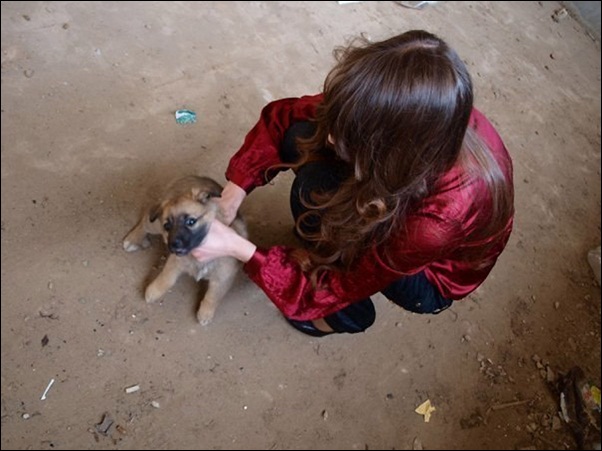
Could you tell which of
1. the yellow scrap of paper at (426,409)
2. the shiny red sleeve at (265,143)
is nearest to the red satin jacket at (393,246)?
the shiny red sleeve at (265,143)

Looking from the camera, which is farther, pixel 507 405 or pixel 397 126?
pixel 507 405

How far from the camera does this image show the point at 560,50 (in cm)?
350

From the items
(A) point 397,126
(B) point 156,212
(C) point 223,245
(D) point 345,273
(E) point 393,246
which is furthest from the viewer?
(B) point 156,212

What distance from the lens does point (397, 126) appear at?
3.58 feet

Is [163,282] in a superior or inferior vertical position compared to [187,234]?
inferior

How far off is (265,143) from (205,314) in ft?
2.11

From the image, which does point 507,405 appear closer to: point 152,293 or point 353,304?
point 353,304

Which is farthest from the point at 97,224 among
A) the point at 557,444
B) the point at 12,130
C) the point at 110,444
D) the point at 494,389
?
the point at 557,444

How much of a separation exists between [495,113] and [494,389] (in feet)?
5.31

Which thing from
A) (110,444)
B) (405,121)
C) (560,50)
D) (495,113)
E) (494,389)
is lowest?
(110,444)

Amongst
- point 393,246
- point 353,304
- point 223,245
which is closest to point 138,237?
point 223,245

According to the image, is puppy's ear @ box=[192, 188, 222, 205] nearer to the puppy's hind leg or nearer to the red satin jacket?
the red satin jacket

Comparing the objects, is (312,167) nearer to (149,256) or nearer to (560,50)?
(149,256)

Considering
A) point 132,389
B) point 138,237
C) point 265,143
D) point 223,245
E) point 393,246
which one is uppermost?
point 393,246
